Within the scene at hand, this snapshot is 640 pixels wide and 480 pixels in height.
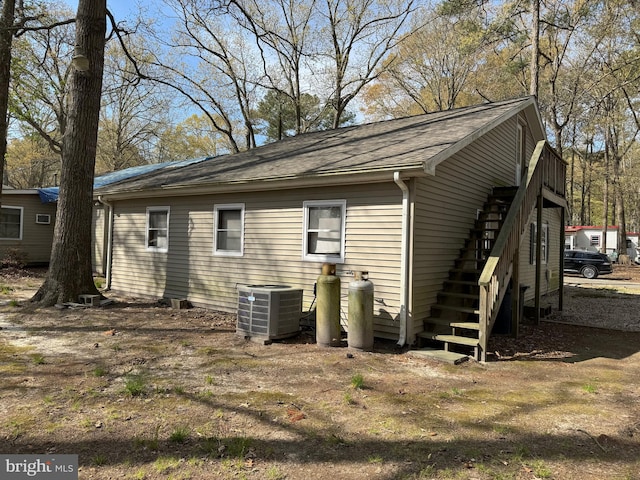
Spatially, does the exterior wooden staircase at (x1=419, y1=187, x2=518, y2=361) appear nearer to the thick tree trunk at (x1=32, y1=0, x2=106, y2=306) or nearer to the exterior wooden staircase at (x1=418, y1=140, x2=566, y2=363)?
the exterior wooden staircase at (x1=418, y1=140, x2=566, y2=363)

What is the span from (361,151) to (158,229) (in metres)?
Answer: 5.87

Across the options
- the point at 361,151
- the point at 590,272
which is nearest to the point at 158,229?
the point at 361,151

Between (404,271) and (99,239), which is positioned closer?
(404,271)

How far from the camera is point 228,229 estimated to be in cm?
958

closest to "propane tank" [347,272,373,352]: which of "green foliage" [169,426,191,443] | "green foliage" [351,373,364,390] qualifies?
"green foliage" [351,373,364,390]

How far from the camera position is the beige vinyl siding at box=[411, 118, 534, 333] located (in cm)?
703

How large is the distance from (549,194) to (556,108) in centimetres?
1746

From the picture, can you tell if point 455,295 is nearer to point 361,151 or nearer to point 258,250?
point 361,151

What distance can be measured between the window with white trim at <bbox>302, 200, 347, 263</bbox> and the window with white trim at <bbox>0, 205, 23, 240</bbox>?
1549cm

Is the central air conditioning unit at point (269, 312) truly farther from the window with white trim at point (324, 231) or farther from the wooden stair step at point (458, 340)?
the wooden stair step at point (458, 340)

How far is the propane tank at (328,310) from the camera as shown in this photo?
672cm

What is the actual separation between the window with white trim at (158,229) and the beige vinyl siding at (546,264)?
31.5 ft

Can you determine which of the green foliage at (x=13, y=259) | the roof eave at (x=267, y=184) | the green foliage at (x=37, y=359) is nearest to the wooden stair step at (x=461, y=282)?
the roof eave at (x=267, y=184)

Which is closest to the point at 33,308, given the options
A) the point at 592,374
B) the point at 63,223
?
the point at 63,223
